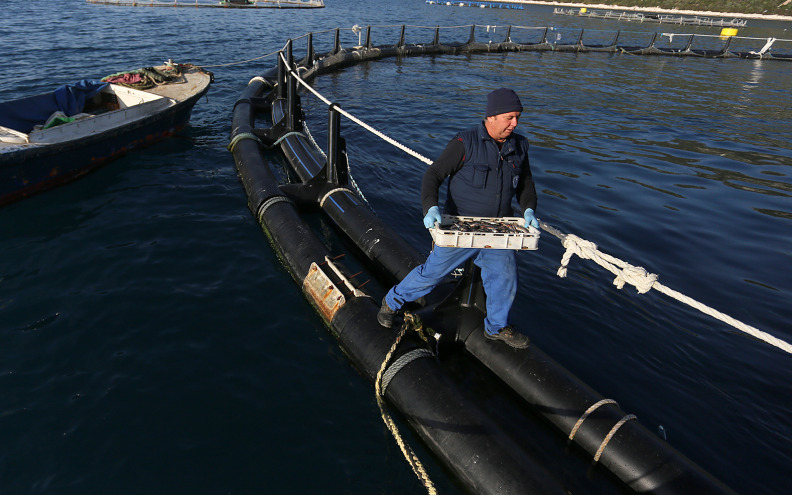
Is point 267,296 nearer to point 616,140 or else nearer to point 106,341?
point 106,341

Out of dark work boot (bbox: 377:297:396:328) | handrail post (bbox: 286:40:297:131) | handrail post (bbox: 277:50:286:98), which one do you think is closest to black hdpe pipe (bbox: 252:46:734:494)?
dark work boot (bbox: 377:297:396:328)

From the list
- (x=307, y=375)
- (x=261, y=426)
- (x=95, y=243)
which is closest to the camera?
(x=261, y=426)

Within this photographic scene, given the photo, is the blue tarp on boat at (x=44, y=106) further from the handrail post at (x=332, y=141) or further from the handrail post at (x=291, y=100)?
the handrail post at (x=332, y=141)

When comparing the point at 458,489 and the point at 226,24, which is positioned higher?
the point at 226,24

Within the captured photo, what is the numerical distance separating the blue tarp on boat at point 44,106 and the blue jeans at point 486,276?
424 inches

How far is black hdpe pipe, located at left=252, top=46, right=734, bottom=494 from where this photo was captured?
3840mm

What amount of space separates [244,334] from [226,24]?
42842 mm

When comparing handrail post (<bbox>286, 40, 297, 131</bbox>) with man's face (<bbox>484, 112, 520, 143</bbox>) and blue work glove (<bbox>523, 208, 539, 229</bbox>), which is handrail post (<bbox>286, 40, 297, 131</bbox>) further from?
blue work glove (<bbox>523, 208, 539, 229</bbox>)

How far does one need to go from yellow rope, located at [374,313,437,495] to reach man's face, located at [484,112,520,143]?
7.77 feet

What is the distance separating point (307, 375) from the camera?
17.7 feet

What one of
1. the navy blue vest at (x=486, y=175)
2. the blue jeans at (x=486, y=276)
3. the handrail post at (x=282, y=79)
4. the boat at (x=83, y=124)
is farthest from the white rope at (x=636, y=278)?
the handrail post at (x=282, y=79)

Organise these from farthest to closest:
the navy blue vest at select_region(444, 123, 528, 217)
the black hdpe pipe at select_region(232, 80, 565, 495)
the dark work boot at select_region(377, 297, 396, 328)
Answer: the dark work boot at select_region(377, 297, 396, 328), the navy blue vest at select_region(444, 123, 528, 217), the black hdpe pipe at select_region(232, 80, 565, 495)

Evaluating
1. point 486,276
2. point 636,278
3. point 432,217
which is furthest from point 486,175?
point 636,278

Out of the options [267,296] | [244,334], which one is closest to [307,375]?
[244,334]
